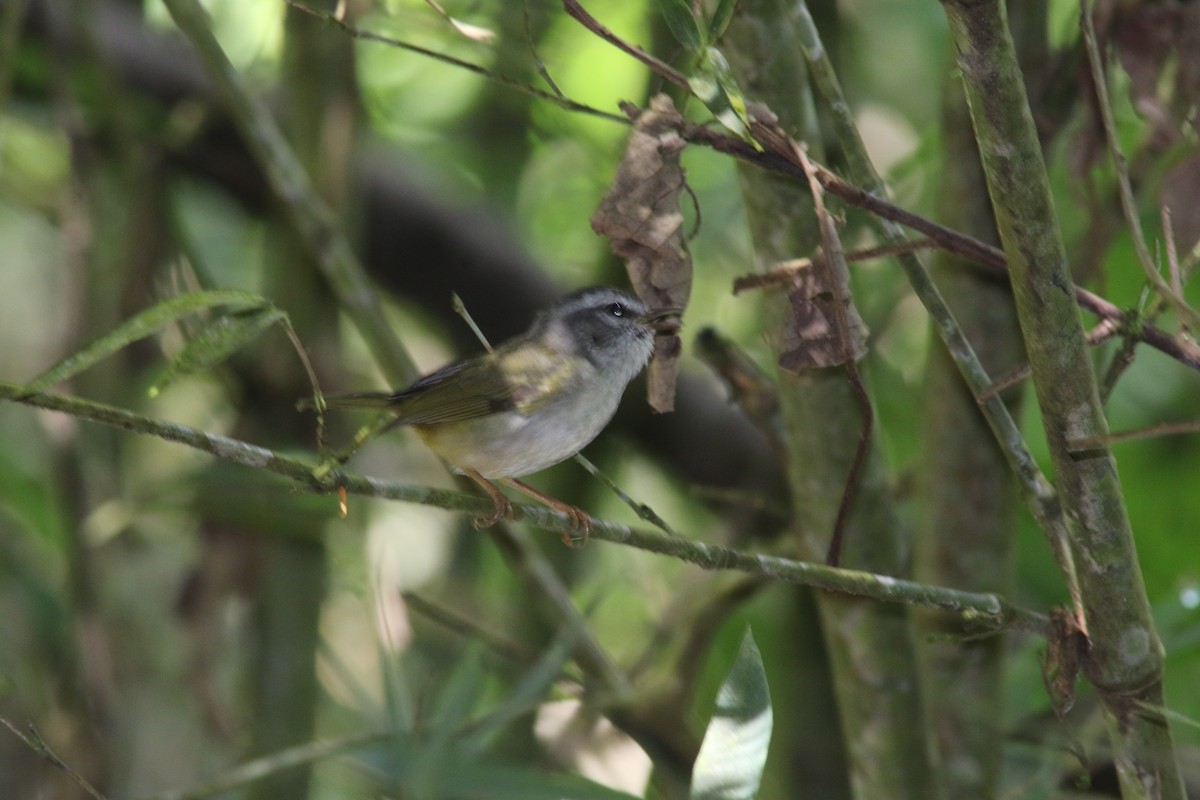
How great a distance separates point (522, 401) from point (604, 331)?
0.42 meters

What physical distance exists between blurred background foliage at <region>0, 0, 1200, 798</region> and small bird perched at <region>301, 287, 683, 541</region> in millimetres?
340

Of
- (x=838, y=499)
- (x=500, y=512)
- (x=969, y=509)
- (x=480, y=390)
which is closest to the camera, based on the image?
(x=500, y=512)

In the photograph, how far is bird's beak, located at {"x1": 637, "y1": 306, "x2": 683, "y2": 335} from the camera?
101 inches

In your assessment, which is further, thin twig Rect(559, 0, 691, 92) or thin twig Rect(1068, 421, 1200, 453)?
thin twig Rect(559, 0, 691, 92)

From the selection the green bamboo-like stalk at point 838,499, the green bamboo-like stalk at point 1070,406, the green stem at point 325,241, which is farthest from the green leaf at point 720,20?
the green stem at point 325,241

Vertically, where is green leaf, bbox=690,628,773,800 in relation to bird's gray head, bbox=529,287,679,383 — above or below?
below

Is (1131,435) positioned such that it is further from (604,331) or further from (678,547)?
(604,331)

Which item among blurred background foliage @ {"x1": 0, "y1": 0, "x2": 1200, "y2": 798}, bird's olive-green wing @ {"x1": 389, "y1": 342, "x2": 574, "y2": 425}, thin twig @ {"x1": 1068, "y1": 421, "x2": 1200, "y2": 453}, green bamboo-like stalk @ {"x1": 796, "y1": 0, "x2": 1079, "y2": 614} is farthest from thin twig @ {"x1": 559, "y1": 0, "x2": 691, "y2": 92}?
bird's olive-green wing @ {"x1": 389, "y1": 342, "x2": 574, "y2": 425}

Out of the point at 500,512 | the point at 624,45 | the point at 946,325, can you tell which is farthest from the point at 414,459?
the point at 624,45

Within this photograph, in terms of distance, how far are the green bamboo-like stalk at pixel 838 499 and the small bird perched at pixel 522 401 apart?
466 mm

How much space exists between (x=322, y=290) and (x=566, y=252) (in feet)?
5.74

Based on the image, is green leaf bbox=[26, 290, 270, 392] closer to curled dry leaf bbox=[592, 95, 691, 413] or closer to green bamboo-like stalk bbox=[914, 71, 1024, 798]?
curled dry leaf bbox=[592, 95, 691, 413]

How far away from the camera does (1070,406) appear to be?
1854mm

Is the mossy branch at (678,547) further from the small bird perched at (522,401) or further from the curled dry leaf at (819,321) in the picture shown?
the small bird perched at (522,401)
